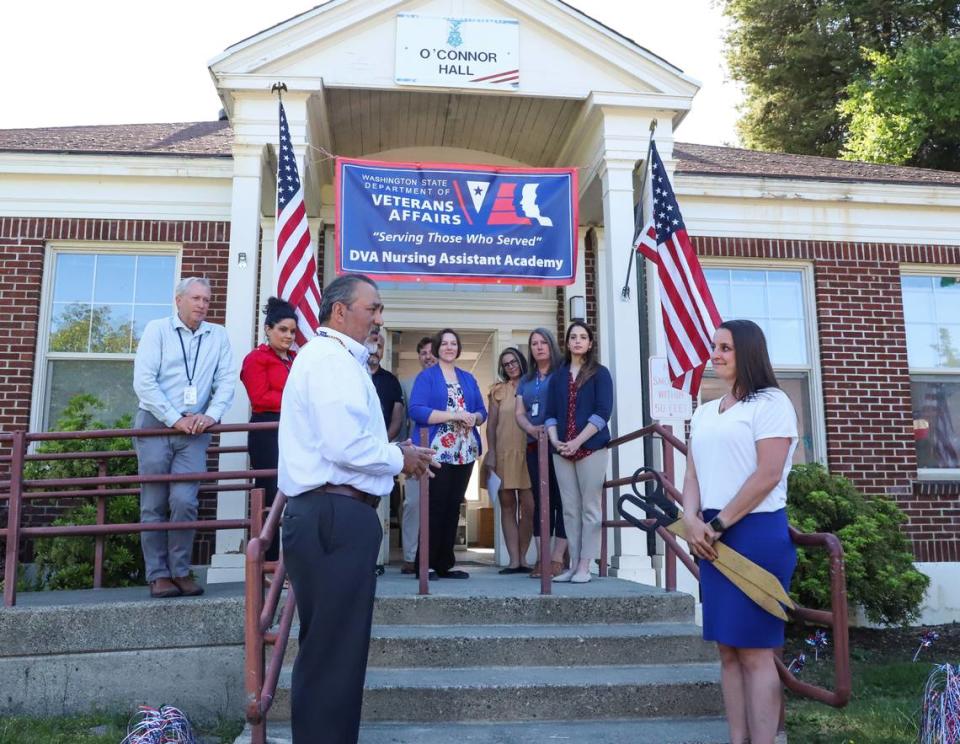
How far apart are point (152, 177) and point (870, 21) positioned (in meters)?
20.9

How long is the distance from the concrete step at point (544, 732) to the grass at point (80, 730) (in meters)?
0.77

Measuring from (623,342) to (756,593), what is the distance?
3959 mm

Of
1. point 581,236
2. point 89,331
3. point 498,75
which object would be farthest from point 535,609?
point 89,331

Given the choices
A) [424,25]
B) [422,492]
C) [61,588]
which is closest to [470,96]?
[424,25]

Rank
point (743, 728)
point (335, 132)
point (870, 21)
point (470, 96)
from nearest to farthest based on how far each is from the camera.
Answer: point (743, 728) → point (470, 96) → point (335, 132) → point (870, 21)

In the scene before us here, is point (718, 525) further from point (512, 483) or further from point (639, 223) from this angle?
point (639, 223)

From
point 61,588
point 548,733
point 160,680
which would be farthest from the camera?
point 61,588

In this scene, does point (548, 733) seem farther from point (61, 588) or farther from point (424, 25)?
point (424, 25)

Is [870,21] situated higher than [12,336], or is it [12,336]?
[870,21]

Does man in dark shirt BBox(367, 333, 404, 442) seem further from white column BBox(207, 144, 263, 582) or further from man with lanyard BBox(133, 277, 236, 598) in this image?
man with lanyard BBox(133, 277, 236, 598)

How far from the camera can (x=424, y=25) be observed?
7.07m

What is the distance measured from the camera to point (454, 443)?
6.02 metres

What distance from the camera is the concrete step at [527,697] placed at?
4027 millimetres

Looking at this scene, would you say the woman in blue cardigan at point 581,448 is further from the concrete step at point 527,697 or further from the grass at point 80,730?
the grass at point 80,730
